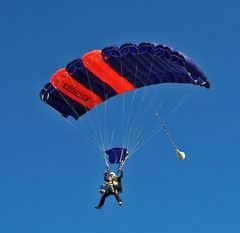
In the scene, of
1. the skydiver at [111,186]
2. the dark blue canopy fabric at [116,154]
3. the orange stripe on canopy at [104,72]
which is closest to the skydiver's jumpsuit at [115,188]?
the skydiver at [111,186]

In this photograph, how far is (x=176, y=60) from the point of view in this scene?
23797 millimetres

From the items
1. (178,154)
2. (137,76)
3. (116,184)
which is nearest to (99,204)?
(116,184)

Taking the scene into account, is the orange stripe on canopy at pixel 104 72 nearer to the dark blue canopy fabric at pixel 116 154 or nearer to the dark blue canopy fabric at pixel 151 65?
the dark blue canopy fabric at pixel 151 65

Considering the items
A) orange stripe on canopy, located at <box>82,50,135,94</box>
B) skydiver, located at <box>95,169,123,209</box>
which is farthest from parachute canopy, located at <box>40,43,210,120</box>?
skydiver, located at <box>95,169,123,209</box>

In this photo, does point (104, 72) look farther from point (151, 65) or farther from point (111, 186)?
point (111, 186)

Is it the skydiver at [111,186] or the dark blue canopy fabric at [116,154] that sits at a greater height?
the dark blue canopy fabric at [116,154]

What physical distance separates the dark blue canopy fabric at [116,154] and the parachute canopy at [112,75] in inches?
110

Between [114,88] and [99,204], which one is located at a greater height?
[114,88]

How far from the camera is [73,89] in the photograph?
87.0 ft

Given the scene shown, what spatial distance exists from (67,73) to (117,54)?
2.73 m

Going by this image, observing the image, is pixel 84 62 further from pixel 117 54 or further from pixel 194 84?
pixel 194 84

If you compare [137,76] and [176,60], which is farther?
[137,76]

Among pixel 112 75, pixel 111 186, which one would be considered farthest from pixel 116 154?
pixel 112 75

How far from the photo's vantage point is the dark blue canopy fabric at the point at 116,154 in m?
24.6
